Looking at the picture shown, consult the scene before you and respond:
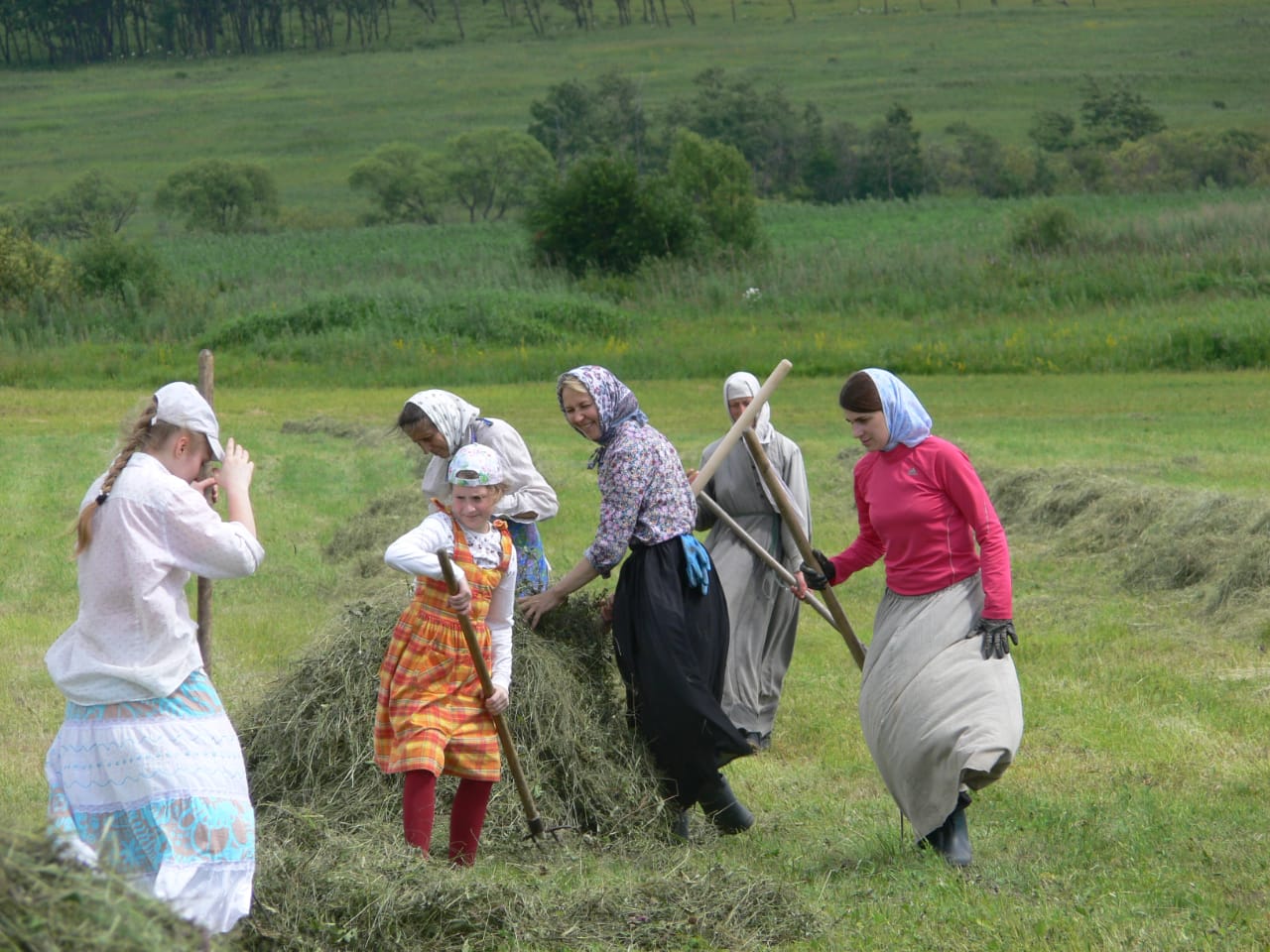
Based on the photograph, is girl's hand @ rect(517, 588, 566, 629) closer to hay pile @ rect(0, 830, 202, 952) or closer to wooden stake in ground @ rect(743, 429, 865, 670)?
wooden stake in ground @ rect(743, 429, 865, 670)

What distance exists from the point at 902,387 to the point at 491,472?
1561mm

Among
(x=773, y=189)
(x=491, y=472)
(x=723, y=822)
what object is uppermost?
(x=491, y=472)

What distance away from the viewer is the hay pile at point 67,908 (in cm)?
261

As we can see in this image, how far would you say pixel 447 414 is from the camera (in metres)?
5.77

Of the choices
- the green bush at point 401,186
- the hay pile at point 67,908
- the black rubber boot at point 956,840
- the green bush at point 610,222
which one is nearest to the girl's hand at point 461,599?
the black rubber boot at point 956,840

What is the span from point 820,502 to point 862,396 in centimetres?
928

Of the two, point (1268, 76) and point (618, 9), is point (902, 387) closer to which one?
point (1268, 76)

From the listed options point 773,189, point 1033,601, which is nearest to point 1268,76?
point 773,189

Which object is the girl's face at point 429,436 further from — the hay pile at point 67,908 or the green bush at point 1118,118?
the green bush at point 1118,118

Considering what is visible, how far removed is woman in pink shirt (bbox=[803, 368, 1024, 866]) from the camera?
5.47m

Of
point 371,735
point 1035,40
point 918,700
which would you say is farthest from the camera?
point 1035,40

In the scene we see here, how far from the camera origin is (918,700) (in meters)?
5.57

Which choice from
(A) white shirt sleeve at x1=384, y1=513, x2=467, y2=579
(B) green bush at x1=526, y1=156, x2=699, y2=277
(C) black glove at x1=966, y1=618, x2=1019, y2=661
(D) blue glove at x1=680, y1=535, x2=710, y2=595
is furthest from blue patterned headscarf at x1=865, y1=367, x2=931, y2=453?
(B) green bush at x1=526, y1=156, x2=699, y2=277

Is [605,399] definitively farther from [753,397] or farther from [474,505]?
[753,397]
